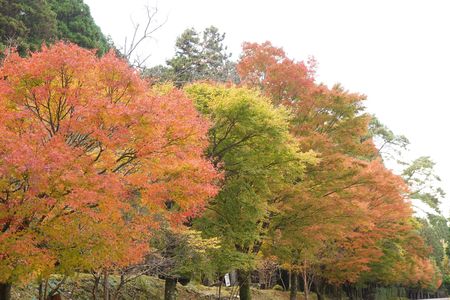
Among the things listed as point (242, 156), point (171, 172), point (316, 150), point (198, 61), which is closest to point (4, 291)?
point (171, 172)

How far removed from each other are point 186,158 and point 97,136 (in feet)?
8.56

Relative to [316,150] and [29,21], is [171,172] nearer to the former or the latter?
[316,150]

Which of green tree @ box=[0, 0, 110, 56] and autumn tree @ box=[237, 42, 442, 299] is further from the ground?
green tree @ box=[0, 0, 110, 56]

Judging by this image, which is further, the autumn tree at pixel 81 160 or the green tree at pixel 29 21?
the green tree at pixel 29 21

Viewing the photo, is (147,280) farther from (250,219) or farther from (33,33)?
(33,33)

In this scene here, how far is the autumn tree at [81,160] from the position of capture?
9062mm

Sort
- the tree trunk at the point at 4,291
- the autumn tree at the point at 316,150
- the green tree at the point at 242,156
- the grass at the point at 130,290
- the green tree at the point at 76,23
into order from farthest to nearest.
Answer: the green tree at the point at 76,23 < the autumn tree at the point at 316,150 < the green tree at the point at 242,156 < the grass at the point at 130,290 < the tree trunk at the point at 4,291

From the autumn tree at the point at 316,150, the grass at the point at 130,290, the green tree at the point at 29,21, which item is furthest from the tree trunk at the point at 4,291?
the green tree at the point at 29,21

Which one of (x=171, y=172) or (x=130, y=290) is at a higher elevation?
(x=171, y=172)

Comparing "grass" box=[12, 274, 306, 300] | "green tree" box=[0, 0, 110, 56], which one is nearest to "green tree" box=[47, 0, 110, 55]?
"green tree" box=[0, 0, 110, 56]

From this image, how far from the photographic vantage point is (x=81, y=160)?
Answer: 379 inches

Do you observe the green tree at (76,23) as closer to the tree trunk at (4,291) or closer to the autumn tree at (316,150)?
the autumn tree at (316,150)

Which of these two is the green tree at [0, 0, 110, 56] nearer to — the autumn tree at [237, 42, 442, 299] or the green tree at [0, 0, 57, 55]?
the green tree at [0, 0, 57, 55]

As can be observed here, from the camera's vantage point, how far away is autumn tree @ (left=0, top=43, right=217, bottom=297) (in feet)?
29.7
